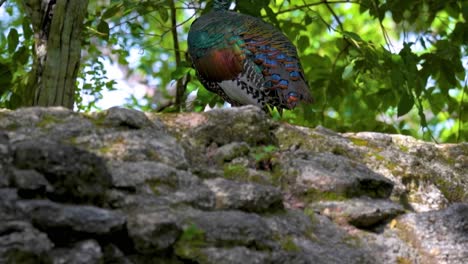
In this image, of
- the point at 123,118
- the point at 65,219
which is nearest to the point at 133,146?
the point at 123,118

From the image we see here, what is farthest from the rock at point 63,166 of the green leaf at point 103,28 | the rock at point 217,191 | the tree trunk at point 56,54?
the green leaf at point 103,28

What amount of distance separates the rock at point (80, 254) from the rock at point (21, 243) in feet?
0.16

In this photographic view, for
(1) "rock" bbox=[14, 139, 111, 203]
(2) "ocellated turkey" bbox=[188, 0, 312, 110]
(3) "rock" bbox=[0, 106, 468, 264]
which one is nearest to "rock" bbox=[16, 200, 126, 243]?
(3) "rock" bbox=[0, 106, 468, 264]

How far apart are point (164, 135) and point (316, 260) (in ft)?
3.53

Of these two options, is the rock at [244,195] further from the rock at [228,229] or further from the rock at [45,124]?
the rock at [45,124]

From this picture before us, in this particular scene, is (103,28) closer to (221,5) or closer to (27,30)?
(27,30)

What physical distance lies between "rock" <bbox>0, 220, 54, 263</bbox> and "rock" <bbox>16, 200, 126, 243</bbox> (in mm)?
80

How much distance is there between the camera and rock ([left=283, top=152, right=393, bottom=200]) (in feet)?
14.9

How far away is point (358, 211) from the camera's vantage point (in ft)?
14.5

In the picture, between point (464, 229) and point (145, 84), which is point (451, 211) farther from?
point (145, 84)

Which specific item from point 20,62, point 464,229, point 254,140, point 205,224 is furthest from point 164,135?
point 20,62

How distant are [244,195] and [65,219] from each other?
0.97 meters

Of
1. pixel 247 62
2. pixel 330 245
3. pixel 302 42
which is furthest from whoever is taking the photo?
pixel 302 42

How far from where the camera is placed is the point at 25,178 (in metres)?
3.55
